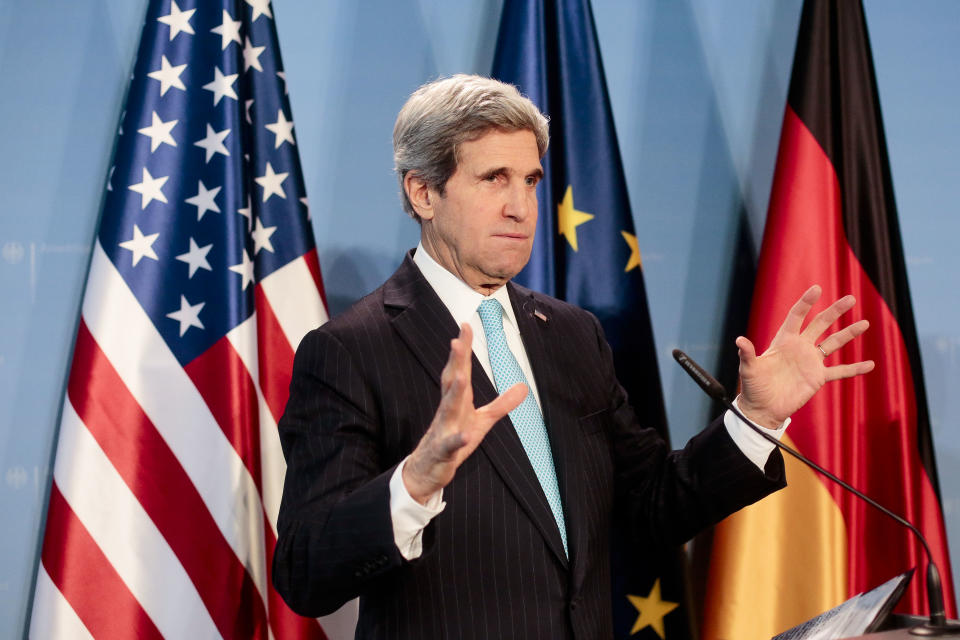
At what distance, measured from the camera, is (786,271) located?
2287 mm

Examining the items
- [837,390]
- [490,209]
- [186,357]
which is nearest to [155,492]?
[186,357]

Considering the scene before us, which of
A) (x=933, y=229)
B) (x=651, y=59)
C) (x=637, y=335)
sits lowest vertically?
(x=637, y=335)

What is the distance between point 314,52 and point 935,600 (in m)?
1.89

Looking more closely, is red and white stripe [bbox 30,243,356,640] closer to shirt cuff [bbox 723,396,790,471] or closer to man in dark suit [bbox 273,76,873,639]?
man in dark suit [bbox 273,76,873,639]

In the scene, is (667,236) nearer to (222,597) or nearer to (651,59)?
(651,59)

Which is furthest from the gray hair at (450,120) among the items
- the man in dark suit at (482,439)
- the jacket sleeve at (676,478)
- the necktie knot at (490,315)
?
the jacket sleeve at (676,478)

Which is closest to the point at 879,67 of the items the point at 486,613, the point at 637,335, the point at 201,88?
the point at 637,335

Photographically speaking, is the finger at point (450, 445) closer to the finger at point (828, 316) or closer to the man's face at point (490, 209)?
the man's face at point (490, 209)

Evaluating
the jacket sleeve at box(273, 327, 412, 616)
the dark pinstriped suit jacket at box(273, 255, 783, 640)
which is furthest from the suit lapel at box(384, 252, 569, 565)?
the jacket sleeve at box(273, 327, 412, 616)

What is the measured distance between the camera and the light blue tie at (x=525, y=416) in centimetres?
154

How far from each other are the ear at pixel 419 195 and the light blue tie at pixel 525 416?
198mm

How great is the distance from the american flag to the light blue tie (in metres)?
0.64

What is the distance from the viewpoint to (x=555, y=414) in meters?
1.58

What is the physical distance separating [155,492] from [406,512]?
937mm
